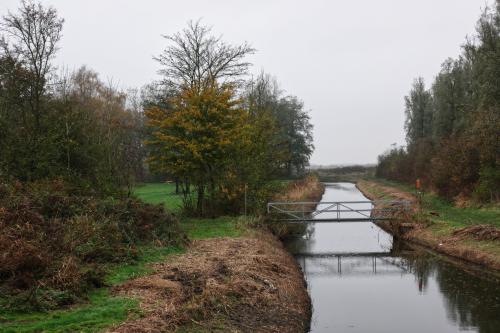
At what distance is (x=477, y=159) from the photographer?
29031 mm

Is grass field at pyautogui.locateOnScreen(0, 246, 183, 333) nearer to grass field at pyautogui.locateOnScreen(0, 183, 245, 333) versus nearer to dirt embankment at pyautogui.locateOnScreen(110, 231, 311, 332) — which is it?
grass field at pyautogui.locateOnScreen(0, 183, 245, 333)

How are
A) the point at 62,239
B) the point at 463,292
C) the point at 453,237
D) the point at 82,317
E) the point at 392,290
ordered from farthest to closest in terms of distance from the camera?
the point at 453,237, the point at 392,290, the point at 463,292, the point at 62,239, the point at 82,317

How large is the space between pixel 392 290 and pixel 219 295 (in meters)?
7.62

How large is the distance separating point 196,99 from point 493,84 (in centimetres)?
2011

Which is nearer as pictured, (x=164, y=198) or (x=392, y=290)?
(x=392, y=290)

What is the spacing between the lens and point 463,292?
14023mm

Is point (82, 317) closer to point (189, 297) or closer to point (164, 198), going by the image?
point (189, 297)

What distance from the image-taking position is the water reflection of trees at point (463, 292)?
11.5 meters

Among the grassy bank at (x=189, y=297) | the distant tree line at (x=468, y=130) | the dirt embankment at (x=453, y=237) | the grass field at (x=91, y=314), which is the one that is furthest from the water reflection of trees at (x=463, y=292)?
the distant tree line at (x=468, y=130)

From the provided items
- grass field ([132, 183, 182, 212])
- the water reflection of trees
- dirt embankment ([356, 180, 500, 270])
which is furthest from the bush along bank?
dirt embankment ([356, 180, 500, 270])

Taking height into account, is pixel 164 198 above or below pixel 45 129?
below

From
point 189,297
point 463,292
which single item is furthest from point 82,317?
point 463,292

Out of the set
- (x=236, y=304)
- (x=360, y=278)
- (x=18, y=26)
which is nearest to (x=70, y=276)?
(x=236, y=304)

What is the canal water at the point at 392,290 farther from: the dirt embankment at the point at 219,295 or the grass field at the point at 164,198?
the grass field at the point at 164,198
